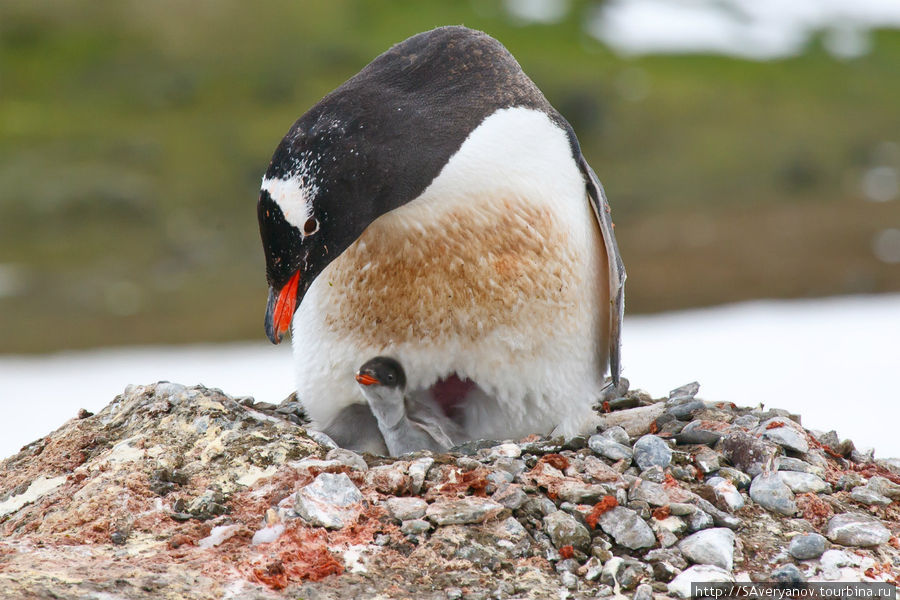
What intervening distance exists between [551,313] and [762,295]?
1116cm

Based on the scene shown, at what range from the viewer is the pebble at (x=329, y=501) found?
2.60 metres

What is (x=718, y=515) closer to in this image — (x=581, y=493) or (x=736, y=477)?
(x=736, y=477)

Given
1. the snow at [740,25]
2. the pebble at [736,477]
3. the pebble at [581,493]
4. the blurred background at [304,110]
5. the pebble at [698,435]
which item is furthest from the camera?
the snow at [740,25]

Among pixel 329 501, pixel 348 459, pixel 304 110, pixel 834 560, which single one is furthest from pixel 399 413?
pixel 304 110

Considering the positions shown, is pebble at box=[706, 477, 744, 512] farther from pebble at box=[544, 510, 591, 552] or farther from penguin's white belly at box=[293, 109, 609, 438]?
penguin's white belly at box=[293, 109, 609, 438]

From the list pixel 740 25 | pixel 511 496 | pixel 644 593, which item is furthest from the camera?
pixel 740 25

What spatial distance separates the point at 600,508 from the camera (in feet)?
8.77

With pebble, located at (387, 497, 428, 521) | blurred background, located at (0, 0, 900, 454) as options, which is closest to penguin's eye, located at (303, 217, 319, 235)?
pebble, located at (387, 497, 428, 521)

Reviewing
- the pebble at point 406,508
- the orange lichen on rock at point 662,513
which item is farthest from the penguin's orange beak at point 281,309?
the orange lichen on rock at point 662,513

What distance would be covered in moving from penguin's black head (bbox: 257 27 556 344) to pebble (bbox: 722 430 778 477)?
3.81ft

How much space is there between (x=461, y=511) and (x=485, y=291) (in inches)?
30.8

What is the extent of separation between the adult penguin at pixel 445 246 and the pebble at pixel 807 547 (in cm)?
97

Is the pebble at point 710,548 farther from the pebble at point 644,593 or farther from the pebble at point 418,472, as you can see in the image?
the pebble at point 418,472

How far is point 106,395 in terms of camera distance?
26.2ft
